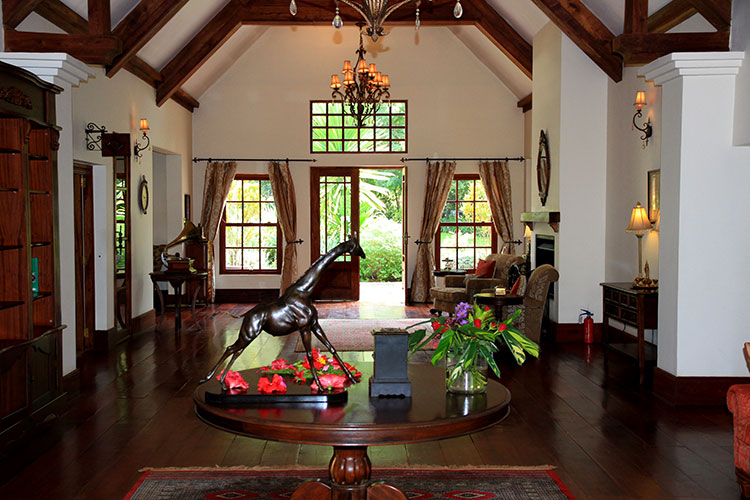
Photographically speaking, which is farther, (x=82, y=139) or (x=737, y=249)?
Answer: (x=82, y=139)

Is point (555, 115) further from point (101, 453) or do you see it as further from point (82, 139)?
point (101, 453)

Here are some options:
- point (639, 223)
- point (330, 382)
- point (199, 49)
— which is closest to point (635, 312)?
point (639, 223)

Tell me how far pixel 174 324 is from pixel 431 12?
5.48 m

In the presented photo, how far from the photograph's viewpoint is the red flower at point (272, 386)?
109 inches

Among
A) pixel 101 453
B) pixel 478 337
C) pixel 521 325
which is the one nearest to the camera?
pixel 478 337

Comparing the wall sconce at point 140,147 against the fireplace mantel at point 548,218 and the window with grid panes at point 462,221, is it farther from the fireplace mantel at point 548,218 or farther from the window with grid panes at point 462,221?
the window with grid panes at point 462,221

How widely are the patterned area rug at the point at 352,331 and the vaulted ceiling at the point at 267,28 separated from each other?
3768mm

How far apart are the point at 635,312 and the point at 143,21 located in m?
5.62

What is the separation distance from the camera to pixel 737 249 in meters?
5.50

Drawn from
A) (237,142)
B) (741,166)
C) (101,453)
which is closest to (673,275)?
(741,166)

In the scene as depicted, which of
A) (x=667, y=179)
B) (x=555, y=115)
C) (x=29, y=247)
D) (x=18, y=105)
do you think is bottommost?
(x=29, y=247)

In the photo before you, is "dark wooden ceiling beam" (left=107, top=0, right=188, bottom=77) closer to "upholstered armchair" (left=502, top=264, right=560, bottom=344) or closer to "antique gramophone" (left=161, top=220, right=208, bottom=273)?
"antique gramophone" (left=161, top=220, right=208, bottom=273)

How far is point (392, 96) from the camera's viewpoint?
1229 centimetres

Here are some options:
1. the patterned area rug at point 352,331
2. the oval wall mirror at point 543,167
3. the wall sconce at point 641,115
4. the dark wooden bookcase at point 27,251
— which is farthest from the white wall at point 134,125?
the wall sconce at point 641,115
